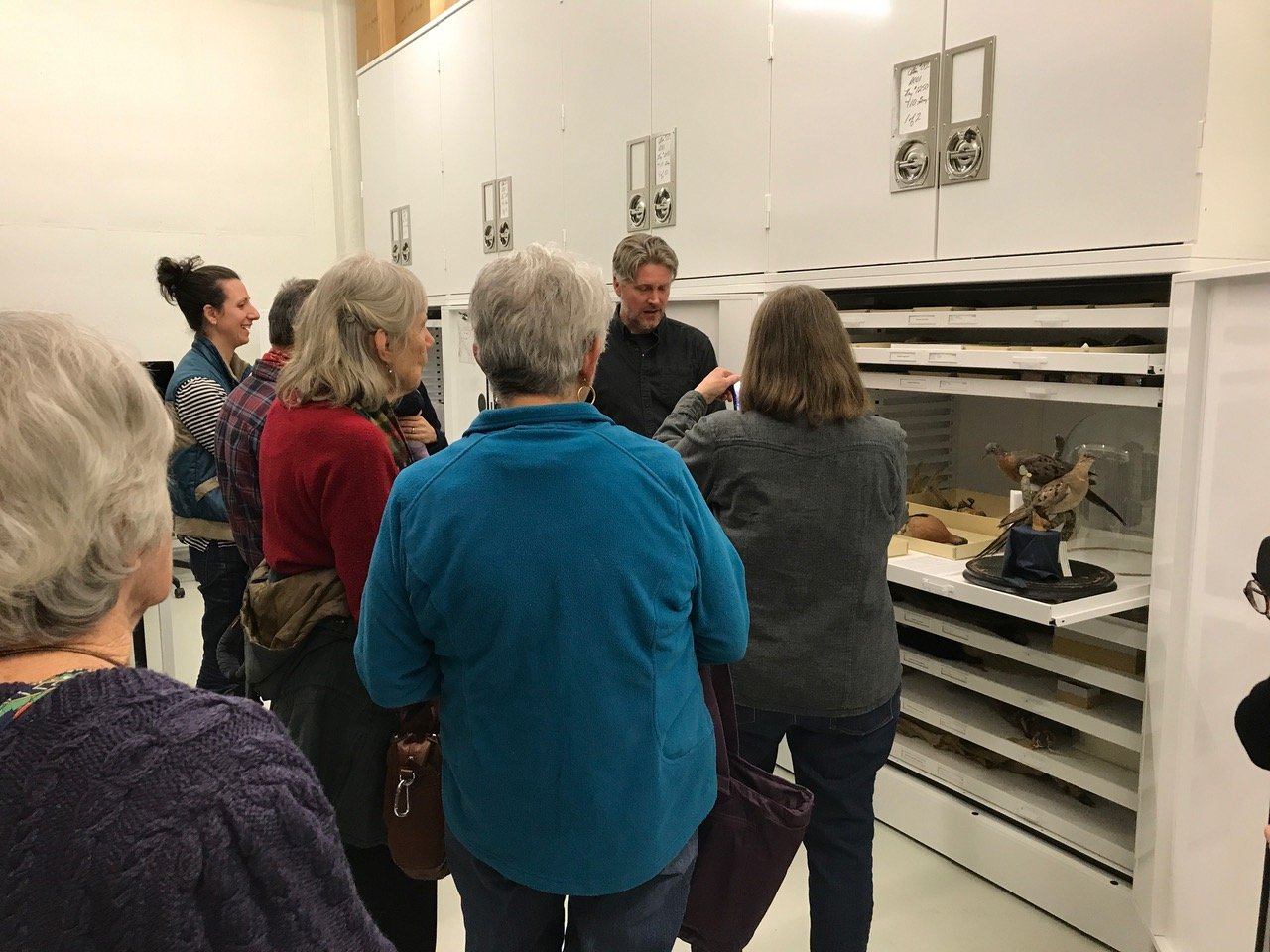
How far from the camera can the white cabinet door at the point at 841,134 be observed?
2295mm

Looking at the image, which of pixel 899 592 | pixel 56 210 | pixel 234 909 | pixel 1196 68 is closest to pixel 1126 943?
pixel 899 592

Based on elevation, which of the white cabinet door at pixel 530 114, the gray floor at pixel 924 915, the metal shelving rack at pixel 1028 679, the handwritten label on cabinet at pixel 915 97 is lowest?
the gray floor at pixel 924 915

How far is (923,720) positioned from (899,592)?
0.37 metres

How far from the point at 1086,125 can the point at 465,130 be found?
3.22 metres

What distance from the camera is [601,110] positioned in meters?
3.47

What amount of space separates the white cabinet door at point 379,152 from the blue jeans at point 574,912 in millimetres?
4477

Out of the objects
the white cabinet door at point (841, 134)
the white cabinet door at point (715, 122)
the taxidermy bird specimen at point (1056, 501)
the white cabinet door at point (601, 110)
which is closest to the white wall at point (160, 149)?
the white cabinet door at point (601, 110)

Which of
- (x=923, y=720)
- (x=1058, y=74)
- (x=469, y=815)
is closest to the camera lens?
(x=469, y=815)

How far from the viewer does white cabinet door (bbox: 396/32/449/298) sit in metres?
4.75

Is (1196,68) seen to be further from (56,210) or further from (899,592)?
(56,210)

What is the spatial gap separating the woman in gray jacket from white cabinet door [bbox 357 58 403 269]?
13.3 ft

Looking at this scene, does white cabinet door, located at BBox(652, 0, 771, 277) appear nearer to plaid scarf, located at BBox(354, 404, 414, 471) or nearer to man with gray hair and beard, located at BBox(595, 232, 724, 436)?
man with gray hair and beard, located at BBox(595, 232, 724, 436)

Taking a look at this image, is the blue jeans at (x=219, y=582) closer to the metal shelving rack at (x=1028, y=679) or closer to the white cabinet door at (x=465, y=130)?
the metal shelving rack at (x=1028, y=679)

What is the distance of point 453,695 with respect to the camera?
1.22 metres
